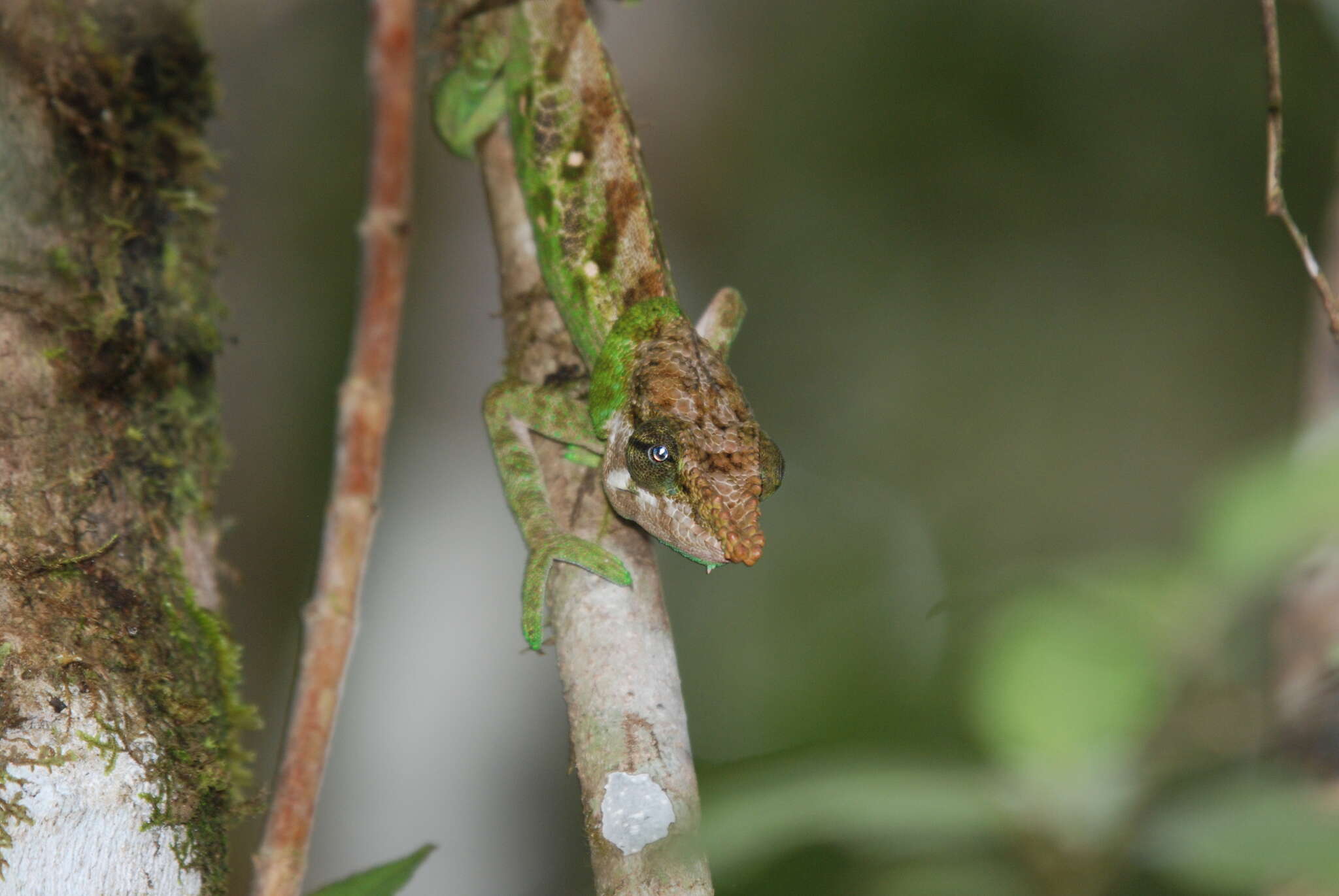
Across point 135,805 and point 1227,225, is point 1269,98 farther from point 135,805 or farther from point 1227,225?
point 1227,225

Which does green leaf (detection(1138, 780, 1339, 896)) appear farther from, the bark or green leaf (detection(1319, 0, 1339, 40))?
green leaf (detection(1319, 0, 1339, 40))

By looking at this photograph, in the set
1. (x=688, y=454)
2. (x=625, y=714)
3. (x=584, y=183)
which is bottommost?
(x=625, y=714)

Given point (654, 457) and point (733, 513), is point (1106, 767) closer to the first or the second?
point (733, 513)

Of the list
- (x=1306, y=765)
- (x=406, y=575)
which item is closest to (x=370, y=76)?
(x=1306, y=765)

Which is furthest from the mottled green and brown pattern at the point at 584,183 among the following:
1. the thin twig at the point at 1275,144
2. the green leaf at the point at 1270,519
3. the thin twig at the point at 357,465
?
the green leaf at the point at 1270,519

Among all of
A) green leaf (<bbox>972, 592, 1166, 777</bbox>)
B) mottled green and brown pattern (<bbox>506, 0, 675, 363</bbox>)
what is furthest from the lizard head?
green leaf (<bbox>972, 592, 1166, 777</bbox>)

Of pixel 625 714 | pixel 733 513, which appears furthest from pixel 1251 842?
pixel 733 513
